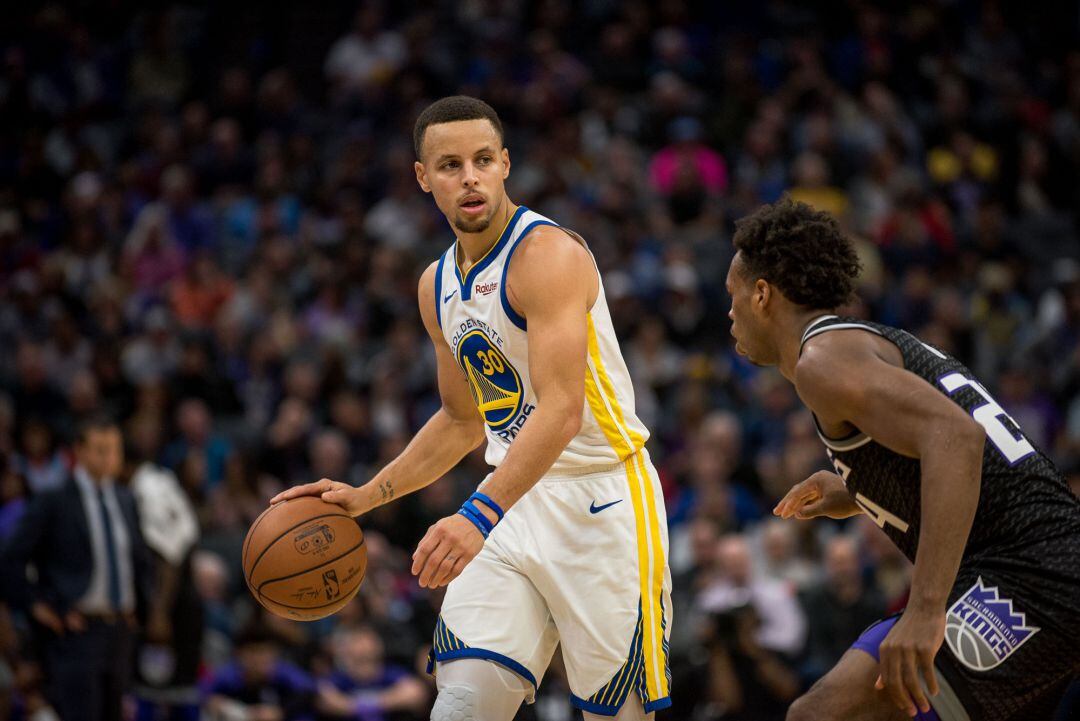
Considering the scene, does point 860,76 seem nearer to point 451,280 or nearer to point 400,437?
point 400,437

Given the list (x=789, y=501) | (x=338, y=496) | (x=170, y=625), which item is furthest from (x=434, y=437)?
(x=170, y=625)

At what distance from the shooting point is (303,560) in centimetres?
465

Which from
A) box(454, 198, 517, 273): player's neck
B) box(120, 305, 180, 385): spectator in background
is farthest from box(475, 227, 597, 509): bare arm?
box(120, 305, 180, 385): spectator in background

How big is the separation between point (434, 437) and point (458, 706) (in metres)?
1.13

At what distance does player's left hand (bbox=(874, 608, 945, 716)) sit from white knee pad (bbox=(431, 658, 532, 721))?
142 centimetres

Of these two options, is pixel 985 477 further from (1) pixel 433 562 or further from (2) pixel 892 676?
(1) pixel 433 562

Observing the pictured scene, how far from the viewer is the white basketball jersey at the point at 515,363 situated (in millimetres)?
4676

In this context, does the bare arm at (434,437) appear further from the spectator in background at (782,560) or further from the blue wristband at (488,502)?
the spectator in background at (782,560)

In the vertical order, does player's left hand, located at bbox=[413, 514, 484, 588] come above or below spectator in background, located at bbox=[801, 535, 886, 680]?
above

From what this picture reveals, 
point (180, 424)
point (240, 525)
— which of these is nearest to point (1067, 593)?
point (240, 525)

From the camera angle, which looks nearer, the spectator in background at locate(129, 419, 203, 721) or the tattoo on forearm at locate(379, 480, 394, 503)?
the tattoo on forearm at locate(379, 480, 394, 503)

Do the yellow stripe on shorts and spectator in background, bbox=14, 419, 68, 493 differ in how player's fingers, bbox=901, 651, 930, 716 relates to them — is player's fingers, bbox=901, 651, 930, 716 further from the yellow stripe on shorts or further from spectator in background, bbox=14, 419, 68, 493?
spectator in background, bbox=14, 419, 68, 493

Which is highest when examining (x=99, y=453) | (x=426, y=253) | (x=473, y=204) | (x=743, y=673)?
(x=426, y=253)

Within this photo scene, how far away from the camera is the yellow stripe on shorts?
4.62 m
